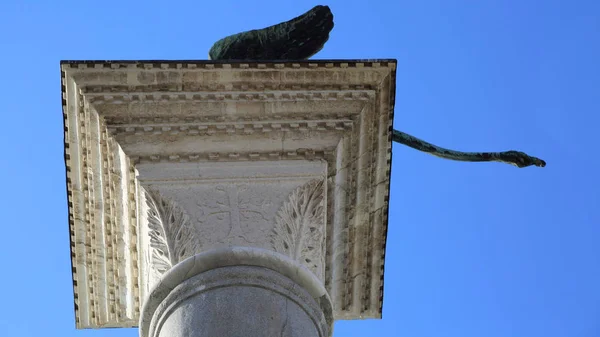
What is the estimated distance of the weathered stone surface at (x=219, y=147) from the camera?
1227 centimetres

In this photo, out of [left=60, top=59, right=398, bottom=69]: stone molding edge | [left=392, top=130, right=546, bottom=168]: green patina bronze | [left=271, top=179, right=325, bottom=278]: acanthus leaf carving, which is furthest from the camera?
[left=392, top=130, right=546, bottom=168]: green patina bronze

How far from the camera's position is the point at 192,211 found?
12102mm

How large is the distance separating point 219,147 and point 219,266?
1.89 m

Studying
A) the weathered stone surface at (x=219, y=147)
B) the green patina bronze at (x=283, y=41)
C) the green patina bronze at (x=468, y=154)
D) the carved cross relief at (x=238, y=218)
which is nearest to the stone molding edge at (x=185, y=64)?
the weathered stone surface at (x=219, y=147)

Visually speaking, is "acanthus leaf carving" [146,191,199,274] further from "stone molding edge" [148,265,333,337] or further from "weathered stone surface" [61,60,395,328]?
"stone molding edge" [148,265,333,337]

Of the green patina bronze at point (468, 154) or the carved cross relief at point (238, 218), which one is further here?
the green patina bronze at point (468, 154)

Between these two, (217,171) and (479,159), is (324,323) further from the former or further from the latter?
(479,159)

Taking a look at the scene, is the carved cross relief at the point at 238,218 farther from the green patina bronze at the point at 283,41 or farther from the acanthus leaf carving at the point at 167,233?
the green patina bronze at the point at 283,41

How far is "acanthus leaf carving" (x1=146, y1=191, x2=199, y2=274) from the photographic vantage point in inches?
462

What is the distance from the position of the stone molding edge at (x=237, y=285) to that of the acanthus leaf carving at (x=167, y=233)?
0.85 metres

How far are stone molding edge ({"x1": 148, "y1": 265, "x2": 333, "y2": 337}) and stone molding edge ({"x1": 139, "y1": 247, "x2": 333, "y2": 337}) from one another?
0.07 meters

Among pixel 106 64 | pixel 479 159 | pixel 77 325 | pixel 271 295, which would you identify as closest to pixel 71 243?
pixel 77 325

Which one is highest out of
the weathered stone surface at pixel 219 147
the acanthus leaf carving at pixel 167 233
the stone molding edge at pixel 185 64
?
the stone molding edge at pixel 185 64

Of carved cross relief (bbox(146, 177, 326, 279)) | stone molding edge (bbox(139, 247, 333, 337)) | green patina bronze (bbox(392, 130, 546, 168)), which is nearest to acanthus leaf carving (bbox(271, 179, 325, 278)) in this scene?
carved cross relief (bbox(146, 177, 326, 279))
